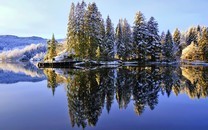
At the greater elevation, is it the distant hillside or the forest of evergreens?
the forest of evergreens

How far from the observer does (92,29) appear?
61000 mm

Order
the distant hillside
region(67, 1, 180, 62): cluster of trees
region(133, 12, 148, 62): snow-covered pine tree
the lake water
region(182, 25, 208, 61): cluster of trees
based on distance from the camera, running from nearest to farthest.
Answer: the lake water
the distant hillside
region(67, 1, 180, 62): cluster of trees
region(133, 12, 148, 62): snow-covered pine tree
region(182, 25, 208, 61): cluster of trees

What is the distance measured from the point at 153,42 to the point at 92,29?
18439 mm

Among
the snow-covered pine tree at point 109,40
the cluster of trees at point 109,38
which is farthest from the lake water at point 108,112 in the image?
the snow-covered pine tree at point 109,40

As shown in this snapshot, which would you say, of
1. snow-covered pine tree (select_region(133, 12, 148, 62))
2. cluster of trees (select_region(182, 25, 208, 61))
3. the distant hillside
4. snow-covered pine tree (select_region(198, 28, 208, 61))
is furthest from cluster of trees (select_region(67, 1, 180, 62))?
the distant hillside

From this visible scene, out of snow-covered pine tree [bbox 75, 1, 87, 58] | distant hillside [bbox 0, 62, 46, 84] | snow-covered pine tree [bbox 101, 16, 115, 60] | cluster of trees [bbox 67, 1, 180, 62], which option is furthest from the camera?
snow-covered pine tree [bbox 101, 16, 115, 60]

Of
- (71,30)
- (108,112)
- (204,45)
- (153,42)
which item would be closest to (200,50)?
(204,45)

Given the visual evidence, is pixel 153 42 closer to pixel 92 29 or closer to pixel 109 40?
pixel 109 40

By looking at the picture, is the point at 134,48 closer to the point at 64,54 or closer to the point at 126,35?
the point at 126,35

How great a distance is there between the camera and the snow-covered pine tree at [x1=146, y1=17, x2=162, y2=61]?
70.3m

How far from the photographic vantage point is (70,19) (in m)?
62.4

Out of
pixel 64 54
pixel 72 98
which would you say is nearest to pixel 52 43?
pixel 64 54

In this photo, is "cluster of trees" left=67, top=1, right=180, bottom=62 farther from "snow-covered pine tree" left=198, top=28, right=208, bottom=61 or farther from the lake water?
the lake water

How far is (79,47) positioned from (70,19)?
8586mm
